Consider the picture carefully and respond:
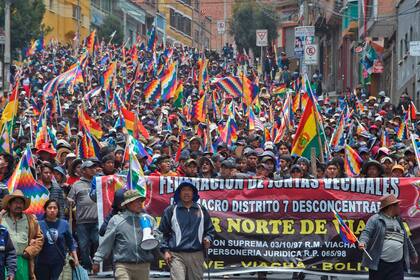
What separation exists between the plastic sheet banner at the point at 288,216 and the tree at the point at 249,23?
61.9 m

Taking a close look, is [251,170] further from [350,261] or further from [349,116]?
[349,116]

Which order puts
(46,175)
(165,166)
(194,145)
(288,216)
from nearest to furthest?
1. (46,175)
2. (288,216)
3. (165,166)
4. (194,145)

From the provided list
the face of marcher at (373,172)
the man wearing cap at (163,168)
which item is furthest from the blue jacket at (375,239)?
the man wearing cap at (163,168)

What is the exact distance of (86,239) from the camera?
48.2ft

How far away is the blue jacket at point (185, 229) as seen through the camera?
11.9m

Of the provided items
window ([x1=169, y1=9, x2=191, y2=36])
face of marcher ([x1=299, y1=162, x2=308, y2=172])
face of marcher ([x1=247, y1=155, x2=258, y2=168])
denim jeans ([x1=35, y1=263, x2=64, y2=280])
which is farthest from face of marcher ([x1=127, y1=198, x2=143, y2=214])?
window ([x1=169, y1=9, x2=191, y2=36])

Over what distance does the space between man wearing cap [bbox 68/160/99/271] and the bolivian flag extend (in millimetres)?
3322

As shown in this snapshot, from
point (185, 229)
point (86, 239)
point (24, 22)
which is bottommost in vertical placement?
point (86, 239)

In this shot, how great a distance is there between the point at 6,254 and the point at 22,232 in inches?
26.1

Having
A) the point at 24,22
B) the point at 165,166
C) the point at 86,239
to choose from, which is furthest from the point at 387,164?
the point at 24,22

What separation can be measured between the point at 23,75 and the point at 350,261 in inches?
1099

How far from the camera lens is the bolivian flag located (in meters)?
16.8

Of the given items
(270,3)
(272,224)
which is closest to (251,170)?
(272,224)

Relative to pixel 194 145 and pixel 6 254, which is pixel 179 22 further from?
pixel 6 254
